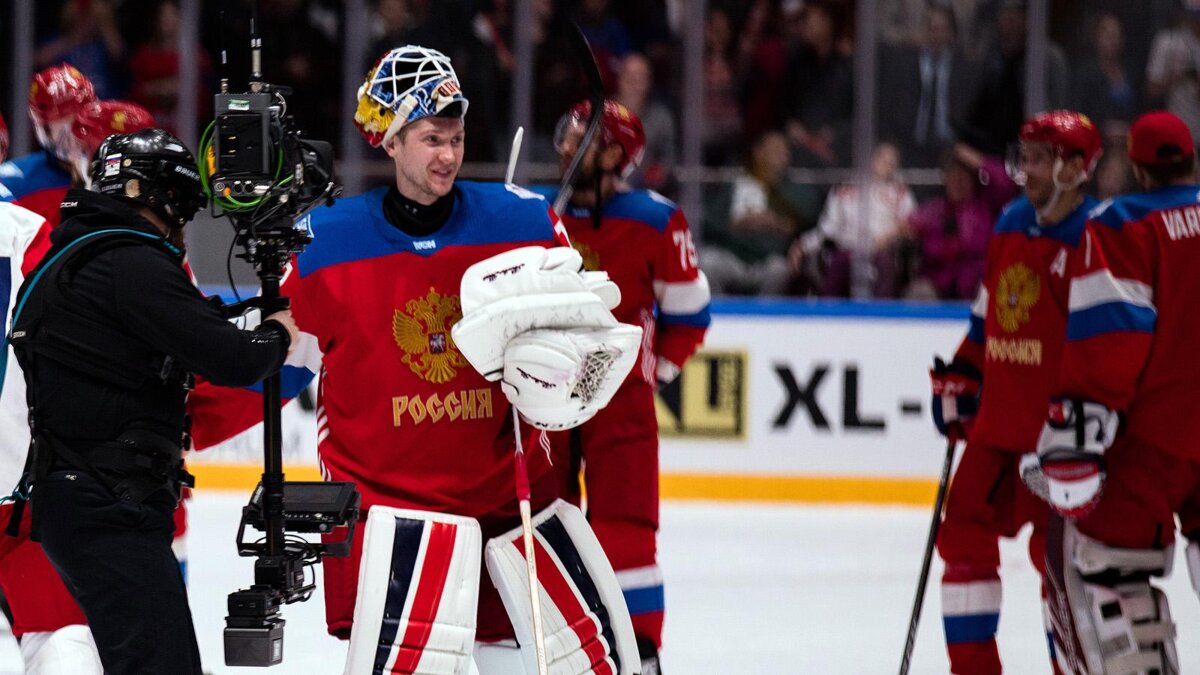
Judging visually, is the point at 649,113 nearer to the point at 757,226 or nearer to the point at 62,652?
the point at 757,226

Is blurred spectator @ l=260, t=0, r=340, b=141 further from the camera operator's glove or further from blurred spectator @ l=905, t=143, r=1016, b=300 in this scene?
the camera operator's glove

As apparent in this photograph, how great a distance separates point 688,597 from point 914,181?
3.12 meters

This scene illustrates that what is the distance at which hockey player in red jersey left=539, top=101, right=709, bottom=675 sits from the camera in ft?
13.1

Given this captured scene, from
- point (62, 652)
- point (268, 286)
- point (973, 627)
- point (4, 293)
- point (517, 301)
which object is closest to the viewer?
point (517, 301)

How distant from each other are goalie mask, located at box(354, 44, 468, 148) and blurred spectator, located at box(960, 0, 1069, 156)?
223 inches

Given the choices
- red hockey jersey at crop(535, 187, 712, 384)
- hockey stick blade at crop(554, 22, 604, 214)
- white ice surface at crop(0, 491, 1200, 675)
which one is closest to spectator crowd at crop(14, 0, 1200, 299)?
white ice surface at crop(0, 491, 1200, 675)

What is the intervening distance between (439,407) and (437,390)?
0.03 m

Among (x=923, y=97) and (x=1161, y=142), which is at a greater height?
(x=1161, y=142)

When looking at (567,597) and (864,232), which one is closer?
(567,597)

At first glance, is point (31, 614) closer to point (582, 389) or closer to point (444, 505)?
point (444, 505)

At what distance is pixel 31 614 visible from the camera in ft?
10.5

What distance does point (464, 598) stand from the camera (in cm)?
267

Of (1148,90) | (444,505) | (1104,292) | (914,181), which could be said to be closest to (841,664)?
(1104,292)

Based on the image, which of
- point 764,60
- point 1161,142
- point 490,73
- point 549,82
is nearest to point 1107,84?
point 764,60
